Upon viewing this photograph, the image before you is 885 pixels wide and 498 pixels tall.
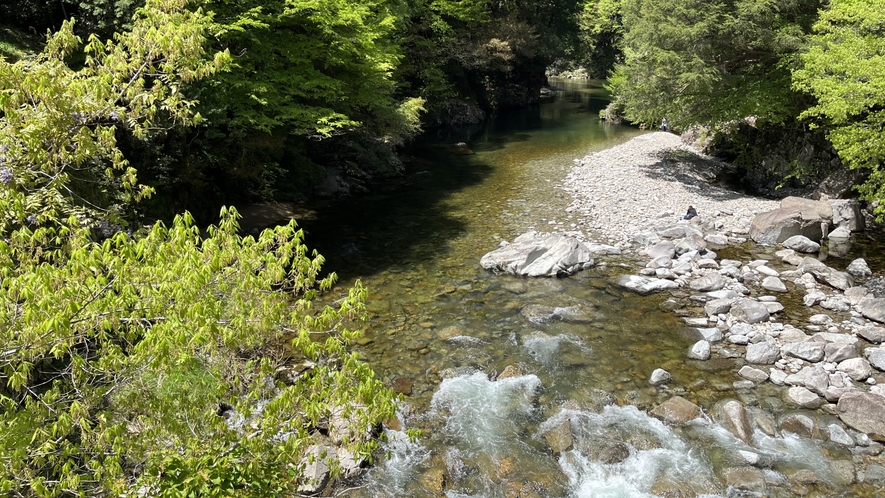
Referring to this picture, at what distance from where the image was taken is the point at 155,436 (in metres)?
4.75

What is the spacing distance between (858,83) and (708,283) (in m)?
6.28

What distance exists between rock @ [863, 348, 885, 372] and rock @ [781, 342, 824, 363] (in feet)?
2.75

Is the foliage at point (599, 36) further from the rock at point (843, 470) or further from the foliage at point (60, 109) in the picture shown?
the foliage at point (60, 109)

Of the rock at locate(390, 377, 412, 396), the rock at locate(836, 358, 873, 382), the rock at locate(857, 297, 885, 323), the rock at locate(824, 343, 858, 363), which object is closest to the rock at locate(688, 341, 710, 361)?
the rock at locate(824, 343, 858, 363)

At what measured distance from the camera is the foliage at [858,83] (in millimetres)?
12742

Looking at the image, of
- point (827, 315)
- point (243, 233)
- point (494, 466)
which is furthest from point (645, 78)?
point (494, 466)

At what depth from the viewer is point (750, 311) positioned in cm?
1173

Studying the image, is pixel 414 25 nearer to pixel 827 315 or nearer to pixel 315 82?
pixel 315 82

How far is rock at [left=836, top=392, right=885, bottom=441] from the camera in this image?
8375 mm

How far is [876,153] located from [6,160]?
16.9m

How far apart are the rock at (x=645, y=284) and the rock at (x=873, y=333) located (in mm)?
3931

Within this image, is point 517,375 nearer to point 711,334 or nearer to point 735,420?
point 735,420

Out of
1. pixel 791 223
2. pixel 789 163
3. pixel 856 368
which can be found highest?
pixel 789 163

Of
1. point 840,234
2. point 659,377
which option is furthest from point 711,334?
point 840,234
